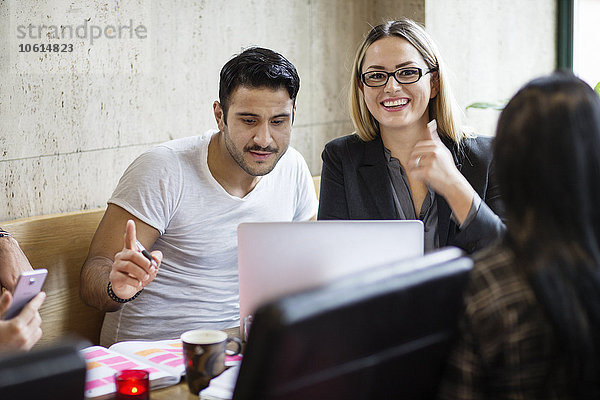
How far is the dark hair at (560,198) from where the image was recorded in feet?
3.19

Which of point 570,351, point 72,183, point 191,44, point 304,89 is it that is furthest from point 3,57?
point 570,351

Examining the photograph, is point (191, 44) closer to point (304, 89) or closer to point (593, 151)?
point (304, 89)

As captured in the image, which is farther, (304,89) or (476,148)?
(304,89)

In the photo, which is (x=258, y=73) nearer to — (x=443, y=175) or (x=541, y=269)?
(x=443, y=175)

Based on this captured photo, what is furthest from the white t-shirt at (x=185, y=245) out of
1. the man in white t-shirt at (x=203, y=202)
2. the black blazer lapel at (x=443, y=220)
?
the black blazer lapel at (x=443, y=220)

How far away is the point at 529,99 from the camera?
1023 millimetres

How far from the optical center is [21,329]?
1.32 meters

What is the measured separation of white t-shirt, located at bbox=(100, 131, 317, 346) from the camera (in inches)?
84.8

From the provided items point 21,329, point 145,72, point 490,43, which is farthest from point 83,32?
point 490,43

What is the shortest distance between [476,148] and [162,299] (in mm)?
1054

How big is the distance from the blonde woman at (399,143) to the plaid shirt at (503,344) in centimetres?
109

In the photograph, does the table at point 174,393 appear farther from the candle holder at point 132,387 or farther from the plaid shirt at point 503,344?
the plaid shirt at point 503,344

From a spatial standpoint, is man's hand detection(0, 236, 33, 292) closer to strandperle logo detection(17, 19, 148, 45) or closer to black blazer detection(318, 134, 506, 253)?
strandperle logo detection(17, 19, 148, 45)

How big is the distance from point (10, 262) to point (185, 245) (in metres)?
0.49
